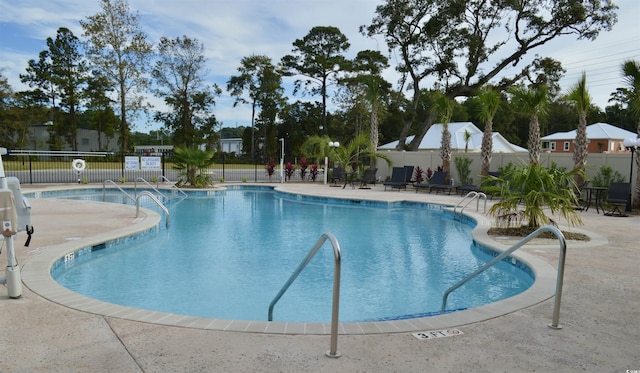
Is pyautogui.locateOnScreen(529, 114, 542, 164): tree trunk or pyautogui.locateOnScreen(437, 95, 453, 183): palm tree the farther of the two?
pyautogui.locateOnScreen(437, 95, 453, 183): palm tree

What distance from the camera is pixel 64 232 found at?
760 centimetres

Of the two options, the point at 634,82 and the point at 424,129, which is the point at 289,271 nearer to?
the point at 634,82

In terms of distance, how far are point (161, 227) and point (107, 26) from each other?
85.4ft

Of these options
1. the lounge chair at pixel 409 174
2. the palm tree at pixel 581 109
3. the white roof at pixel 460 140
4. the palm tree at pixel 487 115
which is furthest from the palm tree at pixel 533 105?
the white roof at pixel 460 140

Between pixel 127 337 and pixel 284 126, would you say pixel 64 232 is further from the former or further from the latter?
pixel 284 126

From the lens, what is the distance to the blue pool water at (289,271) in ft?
17.8

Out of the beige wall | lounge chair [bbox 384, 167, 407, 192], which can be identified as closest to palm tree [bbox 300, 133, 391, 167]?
the beige wall

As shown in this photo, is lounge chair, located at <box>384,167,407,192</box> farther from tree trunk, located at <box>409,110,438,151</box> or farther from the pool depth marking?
the pool depth marking

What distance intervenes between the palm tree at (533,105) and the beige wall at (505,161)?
0.61 m

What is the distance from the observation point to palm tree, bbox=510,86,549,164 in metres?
14.2

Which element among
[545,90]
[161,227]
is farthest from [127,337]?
[545,90]

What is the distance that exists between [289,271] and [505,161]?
1297cm

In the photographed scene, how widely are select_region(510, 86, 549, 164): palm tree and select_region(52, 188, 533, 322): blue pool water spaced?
19.5 feet

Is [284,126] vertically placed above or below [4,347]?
above
